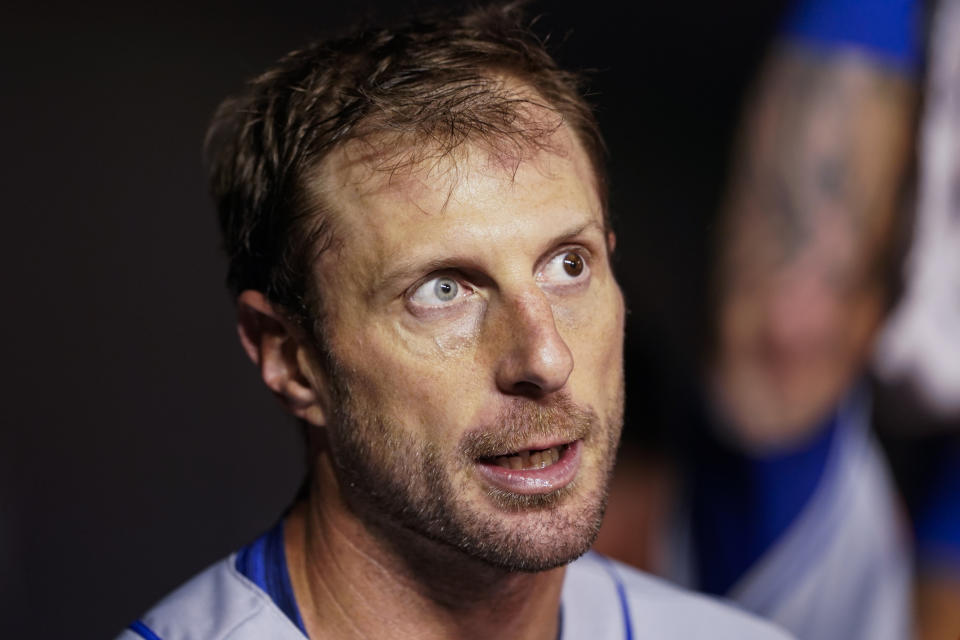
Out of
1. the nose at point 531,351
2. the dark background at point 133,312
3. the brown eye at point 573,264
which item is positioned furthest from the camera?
the dark background at point 133,312

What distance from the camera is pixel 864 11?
2.52 m

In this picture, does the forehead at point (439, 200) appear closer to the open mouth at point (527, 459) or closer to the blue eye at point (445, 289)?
the blue eye at point (445, 289)

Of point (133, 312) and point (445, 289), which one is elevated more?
point (445, 289)

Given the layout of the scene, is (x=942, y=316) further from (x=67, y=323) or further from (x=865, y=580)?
(x=67, y=323)

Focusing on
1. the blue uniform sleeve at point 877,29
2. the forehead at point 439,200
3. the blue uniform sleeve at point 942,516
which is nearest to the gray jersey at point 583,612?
the forehead at point 439,200

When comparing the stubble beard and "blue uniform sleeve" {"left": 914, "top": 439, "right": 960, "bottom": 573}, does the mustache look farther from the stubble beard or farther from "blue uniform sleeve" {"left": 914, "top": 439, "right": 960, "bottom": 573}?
"blue uniform sleeve" {"left": 914, "top": 439, "right": 960, "bottom": 573}

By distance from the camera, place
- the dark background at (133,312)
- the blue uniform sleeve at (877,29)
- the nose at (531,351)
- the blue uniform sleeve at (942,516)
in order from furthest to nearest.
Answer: the dark background at (133,312) → the blue uniform sleeve at (877,29) → the blue uniform sleeve at (942,516) → the nose at (531,351)

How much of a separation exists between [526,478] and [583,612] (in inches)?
14.8

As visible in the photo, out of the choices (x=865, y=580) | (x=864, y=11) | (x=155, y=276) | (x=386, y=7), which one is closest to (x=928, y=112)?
(x=864, y=11)

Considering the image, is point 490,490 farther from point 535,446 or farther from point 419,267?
point 419,267

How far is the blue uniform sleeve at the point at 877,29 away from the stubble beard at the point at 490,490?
1683mm

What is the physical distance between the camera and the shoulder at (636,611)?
1.46m

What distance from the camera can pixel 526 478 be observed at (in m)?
1.19

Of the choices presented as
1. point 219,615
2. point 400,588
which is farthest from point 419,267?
point 219,615
